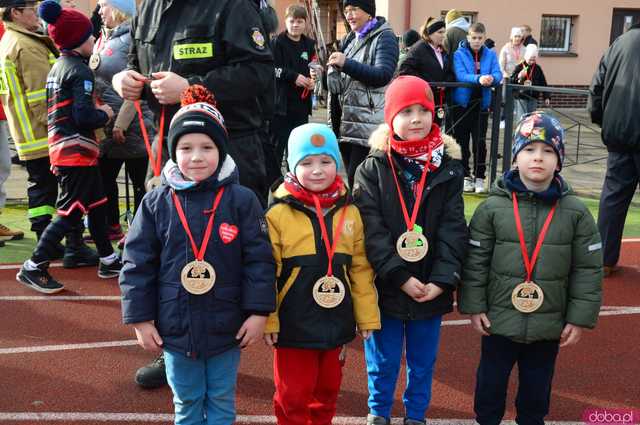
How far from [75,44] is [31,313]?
1943mm

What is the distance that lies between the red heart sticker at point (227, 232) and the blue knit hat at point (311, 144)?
424mm

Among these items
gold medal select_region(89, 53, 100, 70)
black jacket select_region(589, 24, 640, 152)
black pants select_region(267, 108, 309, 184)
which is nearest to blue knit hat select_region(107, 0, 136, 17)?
gold medal select_region(89, 53, 100, 70)

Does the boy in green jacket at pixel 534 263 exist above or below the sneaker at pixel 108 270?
above

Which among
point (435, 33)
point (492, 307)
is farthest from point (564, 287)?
point (435, 33)

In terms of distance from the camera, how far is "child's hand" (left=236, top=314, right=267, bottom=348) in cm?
270

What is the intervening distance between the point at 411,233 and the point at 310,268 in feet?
1.64

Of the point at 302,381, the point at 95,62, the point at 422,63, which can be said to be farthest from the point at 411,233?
the point at 422,63

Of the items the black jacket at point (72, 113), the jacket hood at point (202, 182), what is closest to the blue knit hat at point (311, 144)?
the jacket hood at point (202, 182)

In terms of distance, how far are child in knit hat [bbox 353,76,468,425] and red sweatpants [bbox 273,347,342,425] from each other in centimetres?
25

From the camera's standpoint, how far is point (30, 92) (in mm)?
5633

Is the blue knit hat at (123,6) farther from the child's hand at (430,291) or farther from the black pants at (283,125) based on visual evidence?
the child's hand at (430,291)

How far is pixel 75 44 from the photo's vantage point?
494 cm

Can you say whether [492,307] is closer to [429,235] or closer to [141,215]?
[429,235]

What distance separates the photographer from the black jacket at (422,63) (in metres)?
8.12
